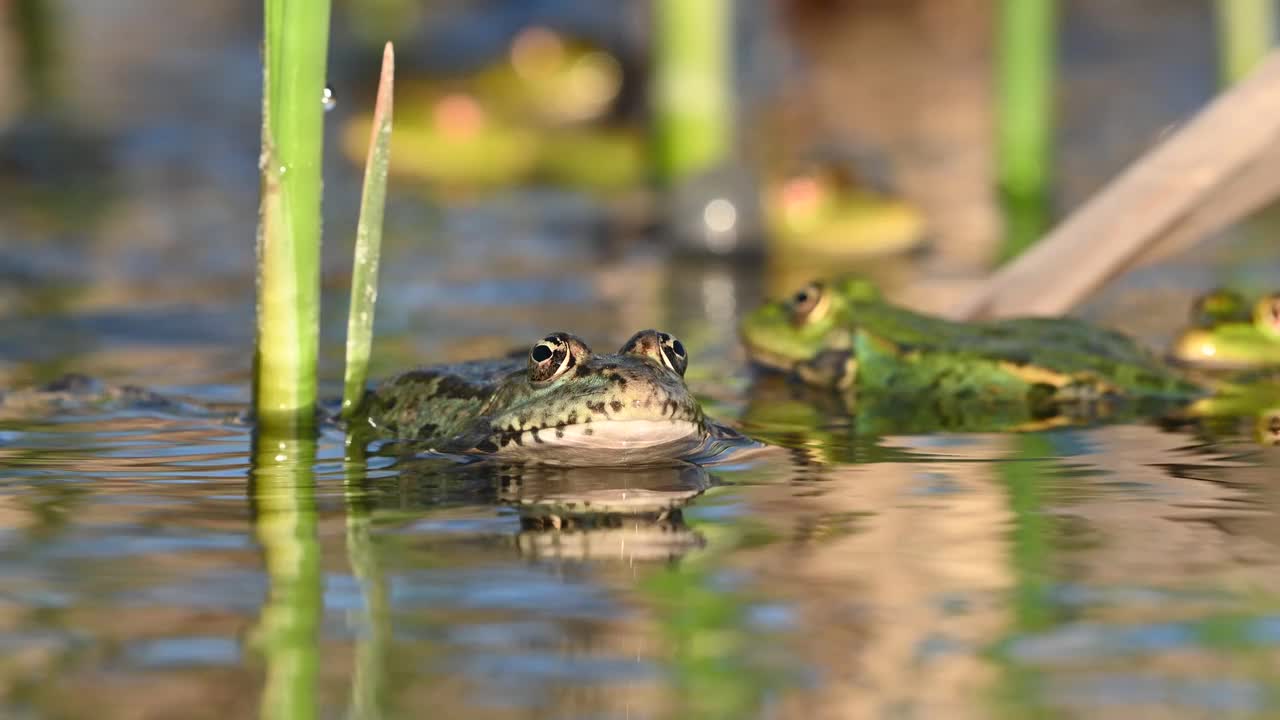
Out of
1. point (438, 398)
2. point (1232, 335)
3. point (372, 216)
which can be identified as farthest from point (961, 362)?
point (372, 216)

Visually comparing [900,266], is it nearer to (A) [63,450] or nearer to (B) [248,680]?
(A) [63,450]

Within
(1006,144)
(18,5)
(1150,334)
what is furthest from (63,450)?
(18,5)

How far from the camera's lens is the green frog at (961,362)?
538cm

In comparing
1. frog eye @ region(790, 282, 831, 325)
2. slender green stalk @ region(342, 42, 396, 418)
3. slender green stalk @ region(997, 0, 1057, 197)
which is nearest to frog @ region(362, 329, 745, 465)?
slender green stalk @ region(342, 42, 396, 418)

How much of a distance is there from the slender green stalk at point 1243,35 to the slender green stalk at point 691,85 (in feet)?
8.48

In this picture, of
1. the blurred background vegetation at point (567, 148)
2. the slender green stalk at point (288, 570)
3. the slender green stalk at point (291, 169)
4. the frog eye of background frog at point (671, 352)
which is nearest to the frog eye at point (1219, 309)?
the blurred background vegetation at point (567, 148)

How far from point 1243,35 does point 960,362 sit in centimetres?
508

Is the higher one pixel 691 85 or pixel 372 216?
pixel 691 85

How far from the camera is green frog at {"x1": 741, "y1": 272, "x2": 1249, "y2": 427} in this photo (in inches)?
212

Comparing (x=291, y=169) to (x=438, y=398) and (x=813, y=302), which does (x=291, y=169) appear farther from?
(x=813, y=302)

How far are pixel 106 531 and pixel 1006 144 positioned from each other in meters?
5.92

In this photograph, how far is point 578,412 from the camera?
4.34m

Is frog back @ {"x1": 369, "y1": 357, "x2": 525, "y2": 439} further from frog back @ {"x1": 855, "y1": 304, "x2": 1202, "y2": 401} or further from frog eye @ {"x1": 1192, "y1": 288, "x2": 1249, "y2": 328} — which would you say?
frog eye @ {"x1": 1192, "y1": 288, "x2": 1249, "y2": 328}

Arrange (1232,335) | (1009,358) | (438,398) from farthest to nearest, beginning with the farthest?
(1232,335)
(1009,358)
(438,398)
